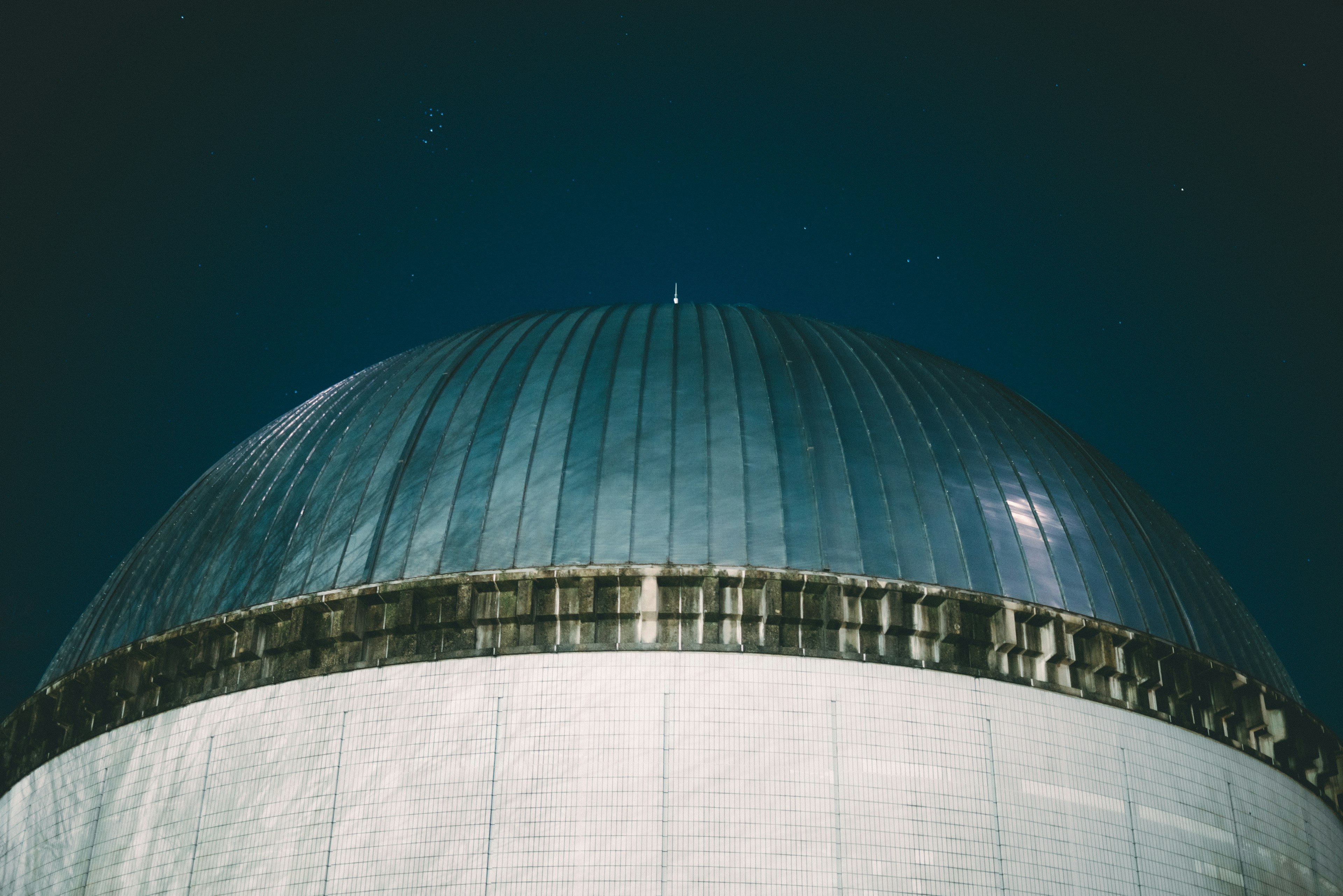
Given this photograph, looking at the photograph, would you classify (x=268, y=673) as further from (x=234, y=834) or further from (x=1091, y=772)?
(x=1091, y=772)

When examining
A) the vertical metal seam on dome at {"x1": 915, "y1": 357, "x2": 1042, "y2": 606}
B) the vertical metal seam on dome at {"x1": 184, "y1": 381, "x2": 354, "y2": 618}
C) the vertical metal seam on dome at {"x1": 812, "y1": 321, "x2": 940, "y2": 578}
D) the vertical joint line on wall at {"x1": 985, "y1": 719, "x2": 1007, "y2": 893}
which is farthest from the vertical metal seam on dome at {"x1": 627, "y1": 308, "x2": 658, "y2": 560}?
the vertical metal seam on dome at {"x1": 184, "y1": 381, "x2": 354, "y2": 618}

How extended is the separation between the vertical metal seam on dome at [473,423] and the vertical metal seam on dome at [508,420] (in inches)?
1.2

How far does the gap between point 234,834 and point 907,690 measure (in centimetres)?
911

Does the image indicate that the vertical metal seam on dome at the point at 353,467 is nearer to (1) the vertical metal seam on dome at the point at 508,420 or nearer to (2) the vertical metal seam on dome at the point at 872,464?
(1) the vertical metal seam on dome at the point at 508,420

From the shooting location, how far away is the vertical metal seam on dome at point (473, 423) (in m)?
18.2

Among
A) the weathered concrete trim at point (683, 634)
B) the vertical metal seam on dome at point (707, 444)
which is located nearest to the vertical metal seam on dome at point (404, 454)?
the weathered concrete trim at point (683, 634)

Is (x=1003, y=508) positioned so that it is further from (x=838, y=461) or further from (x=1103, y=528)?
(x=838, y=461)

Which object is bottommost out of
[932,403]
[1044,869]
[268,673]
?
[1044,869]

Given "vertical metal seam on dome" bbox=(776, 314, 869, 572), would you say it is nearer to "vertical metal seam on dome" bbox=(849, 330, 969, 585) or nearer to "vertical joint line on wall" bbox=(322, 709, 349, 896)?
"vertical metal seam on dome" bbox=(849, 330, 969, 585)

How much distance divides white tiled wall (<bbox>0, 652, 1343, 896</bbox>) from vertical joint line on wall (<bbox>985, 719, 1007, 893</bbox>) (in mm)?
32

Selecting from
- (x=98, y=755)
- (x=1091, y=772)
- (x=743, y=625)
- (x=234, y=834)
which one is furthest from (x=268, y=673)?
(x=1091, y=772)

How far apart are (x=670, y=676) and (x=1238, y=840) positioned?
8.66 m

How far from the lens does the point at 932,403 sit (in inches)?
830

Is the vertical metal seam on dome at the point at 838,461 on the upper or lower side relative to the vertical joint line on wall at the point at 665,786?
upper
